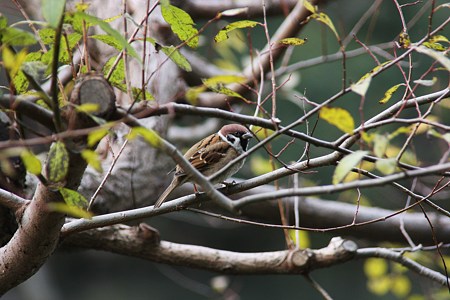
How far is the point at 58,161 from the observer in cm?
123

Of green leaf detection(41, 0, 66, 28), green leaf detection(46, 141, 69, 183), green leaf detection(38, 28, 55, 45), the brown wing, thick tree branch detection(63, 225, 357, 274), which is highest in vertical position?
green leaf detection(41, 0, 66, 28)

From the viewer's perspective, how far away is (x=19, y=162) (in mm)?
2410

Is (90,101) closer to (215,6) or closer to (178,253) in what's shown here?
(178,253)

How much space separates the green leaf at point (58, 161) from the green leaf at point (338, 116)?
0.52 metres

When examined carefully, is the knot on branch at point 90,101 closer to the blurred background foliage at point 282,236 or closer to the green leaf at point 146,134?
the green leaf at point 146,134

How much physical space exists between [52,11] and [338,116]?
0.58 meters

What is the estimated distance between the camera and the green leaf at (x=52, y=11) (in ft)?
3.48

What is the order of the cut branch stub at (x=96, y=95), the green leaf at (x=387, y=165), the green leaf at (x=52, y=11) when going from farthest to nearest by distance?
the cut branch stub at (x=96, y=95) → the green leaf at (x=387, y=165) → the green leaf at (x=52, y=11)

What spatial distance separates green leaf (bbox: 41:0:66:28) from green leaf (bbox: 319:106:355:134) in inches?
20.8

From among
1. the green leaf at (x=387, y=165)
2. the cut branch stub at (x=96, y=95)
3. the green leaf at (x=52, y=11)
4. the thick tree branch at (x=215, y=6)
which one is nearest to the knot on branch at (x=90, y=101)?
the cut branch stub at (x=96, y=95)

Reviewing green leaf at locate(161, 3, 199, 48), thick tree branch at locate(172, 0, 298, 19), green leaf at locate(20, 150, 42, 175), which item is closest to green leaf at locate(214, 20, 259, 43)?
green leaf at locate(161, 3, 199, 48)

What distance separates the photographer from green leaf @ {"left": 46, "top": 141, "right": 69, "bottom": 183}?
1.22 meters

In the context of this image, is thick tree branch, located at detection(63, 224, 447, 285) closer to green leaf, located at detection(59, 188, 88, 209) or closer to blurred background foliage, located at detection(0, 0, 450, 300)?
green leaf, located at detection(59, 188, 88, 209)

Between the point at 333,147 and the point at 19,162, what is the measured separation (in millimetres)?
1462
